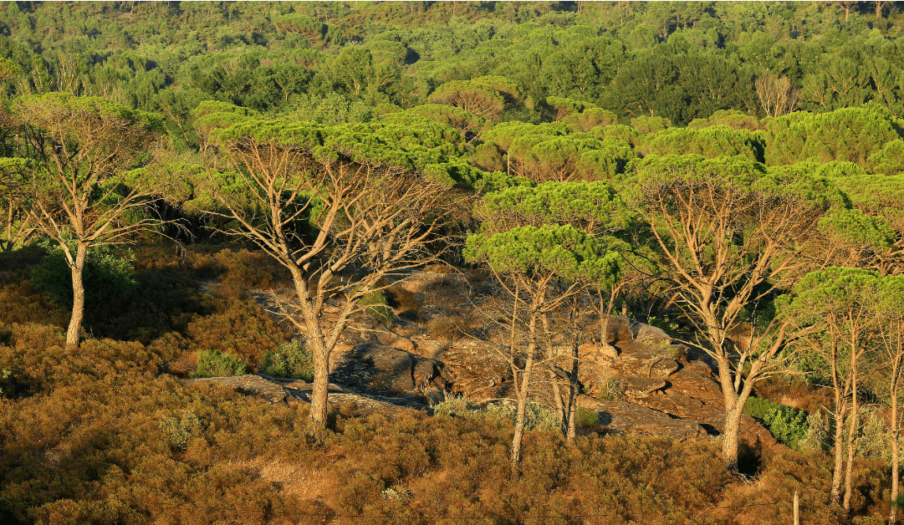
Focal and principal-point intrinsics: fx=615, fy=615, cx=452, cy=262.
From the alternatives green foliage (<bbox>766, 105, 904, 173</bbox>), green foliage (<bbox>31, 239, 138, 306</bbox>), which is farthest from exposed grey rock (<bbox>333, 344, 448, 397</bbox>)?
green foliage (<bbox>766, 105, 904, 173</bbox>)

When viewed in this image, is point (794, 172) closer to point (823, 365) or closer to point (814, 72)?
point (823, 365)

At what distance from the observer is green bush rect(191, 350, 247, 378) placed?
21328 mm

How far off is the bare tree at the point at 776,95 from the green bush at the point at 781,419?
58714mm

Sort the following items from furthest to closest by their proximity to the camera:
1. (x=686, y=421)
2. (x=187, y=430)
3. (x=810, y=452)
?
(x=686, y=421) → (x=810, y=452) → (x=187, y=430)

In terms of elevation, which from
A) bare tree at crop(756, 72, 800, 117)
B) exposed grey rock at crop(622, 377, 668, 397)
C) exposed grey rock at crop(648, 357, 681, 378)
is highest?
bare tree at crop(756, 72, 800, 117)

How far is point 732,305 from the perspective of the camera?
778 inches

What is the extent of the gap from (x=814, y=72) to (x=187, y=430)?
86.0 meters

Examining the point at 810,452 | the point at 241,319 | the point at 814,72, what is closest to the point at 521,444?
the point at 810,452

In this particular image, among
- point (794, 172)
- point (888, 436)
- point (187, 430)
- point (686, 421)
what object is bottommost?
point (686, 421)

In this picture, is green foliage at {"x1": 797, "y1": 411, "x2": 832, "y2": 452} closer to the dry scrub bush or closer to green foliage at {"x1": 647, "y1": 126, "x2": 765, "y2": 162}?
the dry scrub bush

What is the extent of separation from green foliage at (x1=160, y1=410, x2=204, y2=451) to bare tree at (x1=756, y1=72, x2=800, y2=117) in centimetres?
7583

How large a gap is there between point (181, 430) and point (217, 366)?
604 centimetres

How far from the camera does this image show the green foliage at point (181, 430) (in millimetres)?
15477

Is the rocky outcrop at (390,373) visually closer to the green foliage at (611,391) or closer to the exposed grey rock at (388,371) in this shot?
the exposed grey rock at (388,371)
